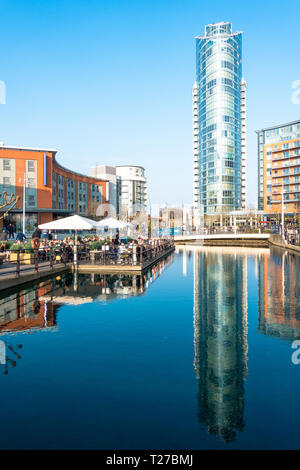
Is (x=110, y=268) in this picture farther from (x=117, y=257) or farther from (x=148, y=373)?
(x=148, y=373)

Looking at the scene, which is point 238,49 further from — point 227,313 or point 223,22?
point 227,313

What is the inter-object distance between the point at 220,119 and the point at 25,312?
379 ft

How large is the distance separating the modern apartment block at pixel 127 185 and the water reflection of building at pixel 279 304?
13161 centimetres

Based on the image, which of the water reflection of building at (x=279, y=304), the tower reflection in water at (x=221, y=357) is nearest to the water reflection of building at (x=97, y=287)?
the tower reflection in water at (x=221, y=357)

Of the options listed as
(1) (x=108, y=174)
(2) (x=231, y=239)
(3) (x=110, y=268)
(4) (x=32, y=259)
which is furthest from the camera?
(1) (x=108, y=174)

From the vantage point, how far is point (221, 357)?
8.38 m

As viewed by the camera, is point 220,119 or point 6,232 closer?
point 6,232

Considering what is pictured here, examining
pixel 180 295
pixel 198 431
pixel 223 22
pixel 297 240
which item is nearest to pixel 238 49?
pixel 223 22

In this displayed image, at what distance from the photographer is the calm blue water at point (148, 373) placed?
533 centimetres

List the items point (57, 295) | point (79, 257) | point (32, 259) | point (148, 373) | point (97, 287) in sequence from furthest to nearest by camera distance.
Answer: point (79, 257) < point (32, 259) < point (97, 287) < point (57, 295) < point (148, 373)

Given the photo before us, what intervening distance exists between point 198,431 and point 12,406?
310 cm

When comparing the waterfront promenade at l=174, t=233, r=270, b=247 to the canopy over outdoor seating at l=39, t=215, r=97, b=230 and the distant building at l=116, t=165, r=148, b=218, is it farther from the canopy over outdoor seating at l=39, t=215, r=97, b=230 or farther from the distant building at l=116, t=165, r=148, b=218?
the distant building at l=116, t=165, r=148, b=218

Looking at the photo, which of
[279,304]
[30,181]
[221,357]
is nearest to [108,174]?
[30,181]
